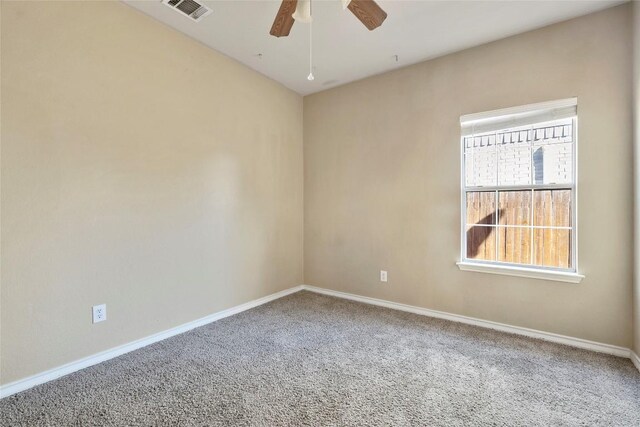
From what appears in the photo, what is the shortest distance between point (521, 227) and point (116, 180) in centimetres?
353

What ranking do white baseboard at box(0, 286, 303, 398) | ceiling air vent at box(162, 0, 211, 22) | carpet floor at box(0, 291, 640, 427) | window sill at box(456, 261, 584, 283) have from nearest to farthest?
carpet floor at box(0, 291, 640, 427) < white baseboard at box(0, 286, 303, 398) < ceiling air vent at box(162, 0, 211, 22) < window sill at box(456, 261, 584, 283)

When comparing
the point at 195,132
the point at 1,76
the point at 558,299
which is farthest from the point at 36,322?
the point at 558,299

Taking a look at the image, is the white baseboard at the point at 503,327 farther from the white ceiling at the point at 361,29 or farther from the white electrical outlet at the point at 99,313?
the white ceiling at the point at 361,29

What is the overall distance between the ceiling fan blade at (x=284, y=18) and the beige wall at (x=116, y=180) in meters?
1.26

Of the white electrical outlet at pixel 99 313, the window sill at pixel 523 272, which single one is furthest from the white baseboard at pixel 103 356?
the window sill at pixel 523 272

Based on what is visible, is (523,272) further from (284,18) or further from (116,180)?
(116,180)

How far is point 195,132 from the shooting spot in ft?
9.32

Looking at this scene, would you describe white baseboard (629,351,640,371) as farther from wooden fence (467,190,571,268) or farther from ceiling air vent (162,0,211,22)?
ceiling air vent (162,0,211,22)

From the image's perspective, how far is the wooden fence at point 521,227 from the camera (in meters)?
2.57

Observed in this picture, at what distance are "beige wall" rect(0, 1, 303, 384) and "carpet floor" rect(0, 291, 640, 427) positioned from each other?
1.36 ft

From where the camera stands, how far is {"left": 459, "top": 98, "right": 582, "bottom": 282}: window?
8.30 feet

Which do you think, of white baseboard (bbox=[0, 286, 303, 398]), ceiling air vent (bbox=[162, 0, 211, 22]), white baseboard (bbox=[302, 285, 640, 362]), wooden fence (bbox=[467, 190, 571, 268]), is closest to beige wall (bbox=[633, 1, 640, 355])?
white baseboard (bbox=[302, 285, 640, 362])

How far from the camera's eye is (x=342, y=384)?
194 cm

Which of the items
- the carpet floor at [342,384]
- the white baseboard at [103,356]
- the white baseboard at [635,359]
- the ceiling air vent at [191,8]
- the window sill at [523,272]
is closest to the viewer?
the carpet floor at [342,384]
